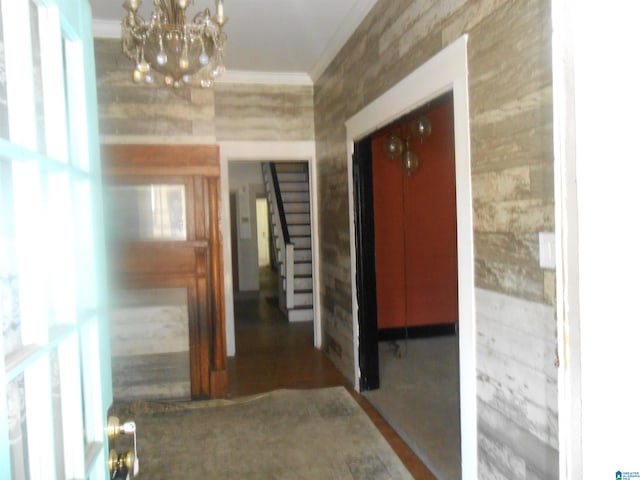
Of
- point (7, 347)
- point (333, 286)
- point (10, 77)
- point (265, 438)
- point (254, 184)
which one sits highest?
point (254, 184)

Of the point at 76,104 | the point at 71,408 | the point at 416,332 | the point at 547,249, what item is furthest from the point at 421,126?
the point at 71,408

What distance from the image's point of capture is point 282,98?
521cm

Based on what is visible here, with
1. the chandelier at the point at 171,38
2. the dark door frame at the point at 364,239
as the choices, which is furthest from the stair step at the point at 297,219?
the chandelier at the point at 171,38

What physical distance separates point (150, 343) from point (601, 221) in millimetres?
3787

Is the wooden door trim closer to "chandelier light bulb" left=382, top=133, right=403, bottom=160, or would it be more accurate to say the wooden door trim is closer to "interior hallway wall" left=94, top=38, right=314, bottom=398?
"interior hallway wall" left=94, top=38, right=314, bottom=398

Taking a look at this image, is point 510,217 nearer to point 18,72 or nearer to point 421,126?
point 18,72

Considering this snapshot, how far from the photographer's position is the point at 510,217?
1.83 m

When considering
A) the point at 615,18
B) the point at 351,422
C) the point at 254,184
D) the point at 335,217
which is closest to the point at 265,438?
the point at 351,422

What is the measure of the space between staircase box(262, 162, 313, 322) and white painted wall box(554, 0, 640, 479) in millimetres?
5895

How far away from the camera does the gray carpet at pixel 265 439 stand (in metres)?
2.80

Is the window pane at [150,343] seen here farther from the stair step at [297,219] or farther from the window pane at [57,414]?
the stair step at [297,219]

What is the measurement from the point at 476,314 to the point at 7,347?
182 cm

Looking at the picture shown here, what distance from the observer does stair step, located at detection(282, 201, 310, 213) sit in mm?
7824

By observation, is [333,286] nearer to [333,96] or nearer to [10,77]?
[333,96]
